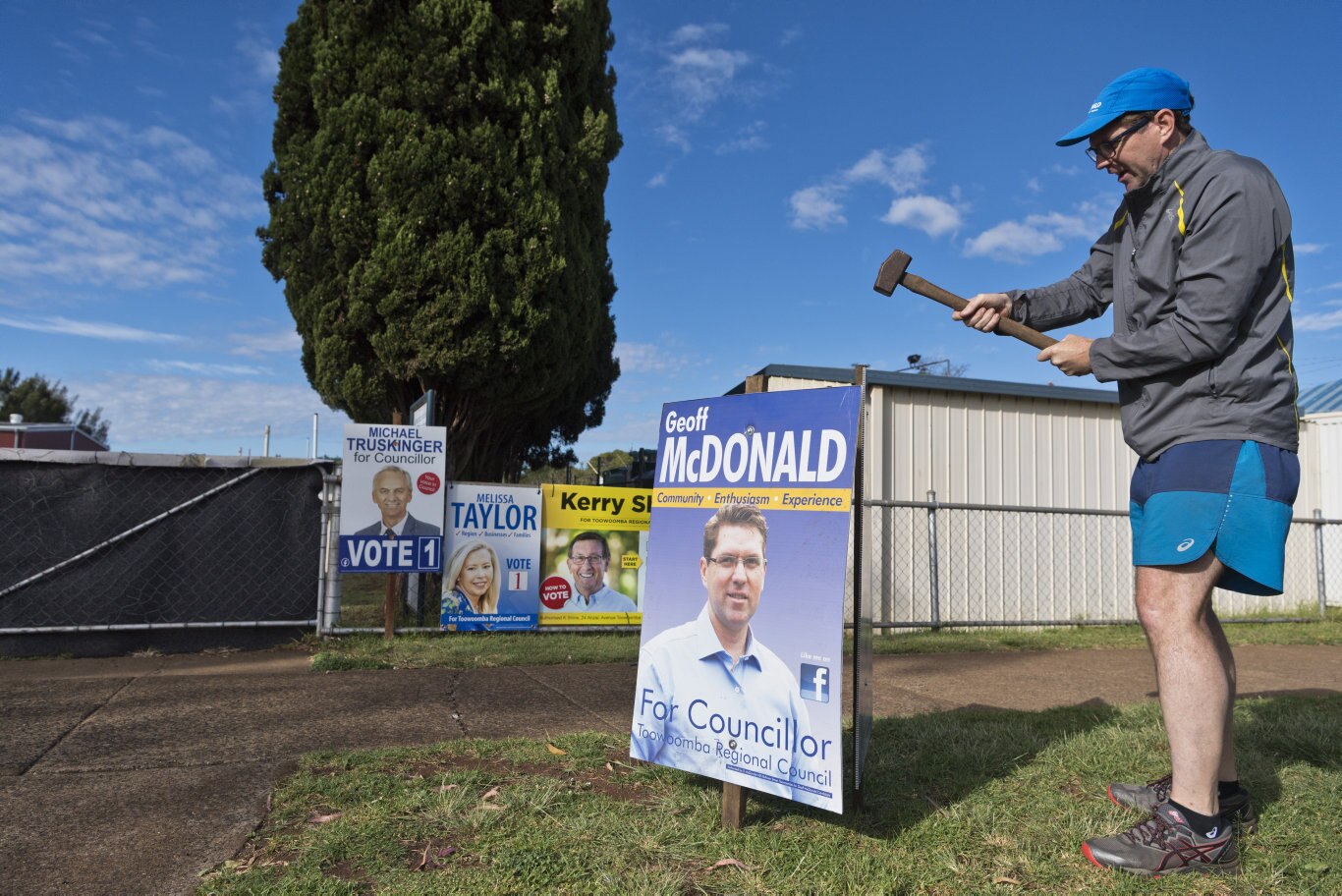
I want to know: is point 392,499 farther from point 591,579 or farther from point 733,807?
point 733,807

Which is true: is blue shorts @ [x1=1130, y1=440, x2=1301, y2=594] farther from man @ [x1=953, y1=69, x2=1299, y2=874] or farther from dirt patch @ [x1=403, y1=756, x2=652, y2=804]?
dirt patch @ [x1=403, y1=756, x2=652, y2=804]

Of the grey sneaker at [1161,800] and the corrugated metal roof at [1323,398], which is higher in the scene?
the corrugated metal roof at [1323,398]

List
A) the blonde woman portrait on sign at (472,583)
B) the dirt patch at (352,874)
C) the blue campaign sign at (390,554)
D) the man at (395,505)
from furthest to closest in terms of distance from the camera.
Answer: the blonde woman portrait on sign at (472,583), the man at (395,505), the blue campaign sign at (390,554), the dirt patch at (352,874)

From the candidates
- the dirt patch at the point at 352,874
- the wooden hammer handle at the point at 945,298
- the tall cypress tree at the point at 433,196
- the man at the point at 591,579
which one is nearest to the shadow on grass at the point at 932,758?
the dirt patch at the point at 352,874

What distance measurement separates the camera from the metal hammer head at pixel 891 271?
10.2ft

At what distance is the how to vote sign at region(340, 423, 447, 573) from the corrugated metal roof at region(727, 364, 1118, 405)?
3.35 meters

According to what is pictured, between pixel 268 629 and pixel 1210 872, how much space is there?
644 centimetres

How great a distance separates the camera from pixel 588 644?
7.31 meters

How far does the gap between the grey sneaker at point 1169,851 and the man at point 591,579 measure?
5.84 meters

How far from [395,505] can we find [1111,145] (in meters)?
5.99

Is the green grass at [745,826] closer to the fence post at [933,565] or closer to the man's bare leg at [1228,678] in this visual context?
the man's bare leg at [1228,678]

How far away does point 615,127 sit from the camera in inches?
473

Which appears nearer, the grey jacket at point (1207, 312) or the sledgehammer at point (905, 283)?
the grey jacket at point (1207, 312)

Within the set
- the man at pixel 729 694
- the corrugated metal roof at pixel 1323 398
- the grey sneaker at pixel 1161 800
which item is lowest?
the grey sneaker at pixel 1161 800
